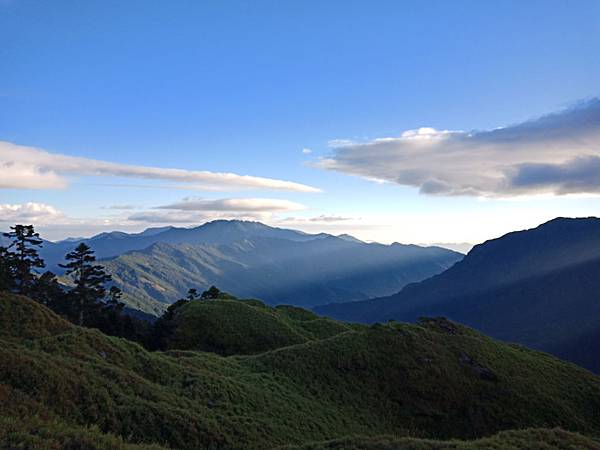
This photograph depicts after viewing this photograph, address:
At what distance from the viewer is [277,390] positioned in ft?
124

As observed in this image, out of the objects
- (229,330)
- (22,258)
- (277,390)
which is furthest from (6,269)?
(277,390)

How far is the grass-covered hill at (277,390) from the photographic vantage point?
20.9m

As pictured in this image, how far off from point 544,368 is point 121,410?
61.2 m

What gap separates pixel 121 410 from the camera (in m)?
22.2

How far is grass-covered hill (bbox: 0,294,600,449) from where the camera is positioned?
20.9 meters

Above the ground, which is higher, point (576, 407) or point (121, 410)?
point (121, 410)

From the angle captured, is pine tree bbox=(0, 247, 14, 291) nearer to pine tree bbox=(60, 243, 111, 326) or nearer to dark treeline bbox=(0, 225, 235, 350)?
dark treeline bbox=(0, 225, 235, 350)

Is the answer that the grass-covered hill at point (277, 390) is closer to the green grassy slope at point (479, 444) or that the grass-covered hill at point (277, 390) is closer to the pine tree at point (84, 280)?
the green grassy slope at point (479, 444)

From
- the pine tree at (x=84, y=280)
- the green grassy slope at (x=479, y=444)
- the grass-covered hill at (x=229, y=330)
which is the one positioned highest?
the pine tree at (x=84, y=280)

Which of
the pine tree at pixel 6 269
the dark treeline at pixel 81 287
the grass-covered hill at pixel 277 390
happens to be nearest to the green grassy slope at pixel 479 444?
the grass-covered hill at pixel 277 390

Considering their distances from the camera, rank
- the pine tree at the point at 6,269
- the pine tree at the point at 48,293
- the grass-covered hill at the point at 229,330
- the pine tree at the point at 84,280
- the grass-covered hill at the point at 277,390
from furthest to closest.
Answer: the pine tree at the point at 48,293, the pine tree at the point at 84,280, the grass-covered hill at the point at 229,330, the pine tree at the point at 6,269, the grass-covered hill at the point at 277,390

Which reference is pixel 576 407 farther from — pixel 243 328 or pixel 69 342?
pixel 69 342

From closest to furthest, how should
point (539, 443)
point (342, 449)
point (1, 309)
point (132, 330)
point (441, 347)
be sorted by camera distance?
point (342, 449) → point (539, 443) → point (1, 309) → point (441, 347) → point (132, 330)

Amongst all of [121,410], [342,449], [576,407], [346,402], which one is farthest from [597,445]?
[576,407]
